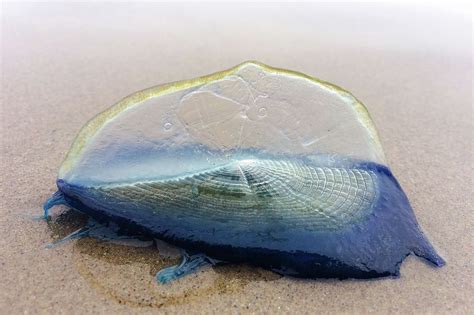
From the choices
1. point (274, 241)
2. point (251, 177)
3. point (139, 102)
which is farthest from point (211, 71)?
point (274, 241)

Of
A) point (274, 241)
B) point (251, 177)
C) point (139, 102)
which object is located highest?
point (139, 102)

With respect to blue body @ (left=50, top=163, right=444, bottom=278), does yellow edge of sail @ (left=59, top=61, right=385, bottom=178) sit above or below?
above

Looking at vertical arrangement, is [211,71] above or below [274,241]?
above

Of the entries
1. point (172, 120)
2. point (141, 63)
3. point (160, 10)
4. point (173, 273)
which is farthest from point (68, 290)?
point (160, 10)

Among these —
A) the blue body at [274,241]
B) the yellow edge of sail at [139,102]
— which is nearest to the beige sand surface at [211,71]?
the blue body at [274,241]

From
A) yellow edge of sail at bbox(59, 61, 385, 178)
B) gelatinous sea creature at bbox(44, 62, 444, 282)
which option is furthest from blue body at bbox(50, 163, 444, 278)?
yellow edge of sail at bbox(59, 61, 385, 178)

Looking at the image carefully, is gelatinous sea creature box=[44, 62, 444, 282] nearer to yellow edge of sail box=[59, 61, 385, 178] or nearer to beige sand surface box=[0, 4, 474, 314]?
yellow edge of sail box=[59, 61, 385, 178]

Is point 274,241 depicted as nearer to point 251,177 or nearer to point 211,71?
point 251,177

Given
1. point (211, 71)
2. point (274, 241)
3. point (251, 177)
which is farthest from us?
point (211, 71)
